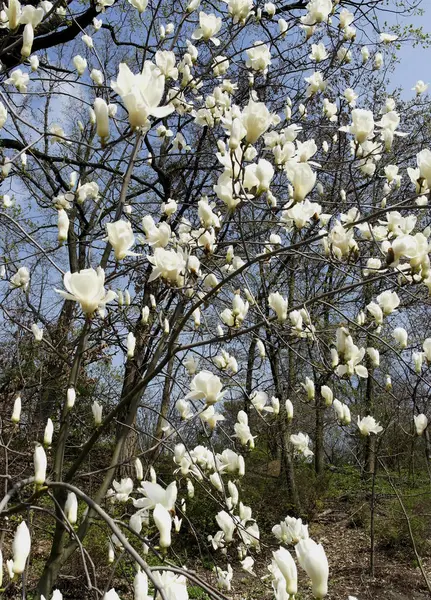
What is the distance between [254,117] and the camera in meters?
1.57

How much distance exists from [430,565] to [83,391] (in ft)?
14.6

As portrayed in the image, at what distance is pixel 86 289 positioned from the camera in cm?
142

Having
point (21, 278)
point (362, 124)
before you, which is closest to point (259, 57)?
point (362, 124)

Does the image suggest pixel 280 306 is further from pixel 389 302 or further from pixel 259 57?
pixel 259 57

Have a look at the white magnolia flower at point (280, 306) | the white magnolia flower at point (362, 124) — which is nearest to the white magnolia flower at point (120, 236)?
the white magnolia flower at point (280, 306)

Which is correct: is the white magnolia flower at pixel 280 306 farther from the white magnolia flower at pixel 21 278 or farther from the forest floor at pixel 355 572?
the forest floor at pixel 355 572

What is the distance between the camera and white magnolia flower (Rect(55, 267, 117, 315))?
140cm

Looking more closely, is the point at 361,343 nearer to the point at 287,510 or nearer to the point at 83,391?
the point at 287,510

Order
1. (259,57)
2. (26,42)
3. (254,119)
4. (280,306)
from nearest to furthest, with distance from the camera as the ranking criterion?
(254,119), (280,306), (26,42), (259,57)

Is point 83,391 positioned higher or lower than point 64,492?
higher

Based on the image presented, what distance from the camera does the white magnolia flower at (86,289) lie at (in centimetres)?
140

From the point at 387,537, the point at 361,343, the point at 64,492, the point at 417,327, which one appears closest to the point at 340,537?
the point at 387,537

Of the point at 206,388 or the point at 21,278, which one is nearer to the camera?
the point at 206,388

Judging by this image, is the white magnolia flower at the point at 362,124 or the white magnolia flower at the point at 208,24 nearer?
the white magnolia flower at the point at 362,124
